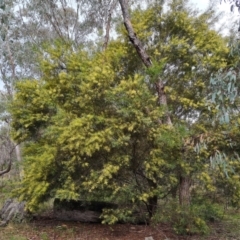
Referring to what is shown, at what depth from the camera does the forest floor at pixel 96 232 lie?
18.1 ft

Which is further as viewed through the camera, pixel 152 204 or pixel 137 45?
pixel 137 45

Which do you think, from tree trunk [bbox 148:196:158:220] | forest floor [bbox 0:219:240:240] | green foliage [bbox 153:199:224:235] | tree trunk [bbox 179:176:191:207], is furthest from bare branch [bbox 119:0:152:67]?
forest floor [bbox 0:219:240:240]

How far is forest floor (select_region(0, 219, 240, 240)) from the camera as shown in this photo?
5520 mm

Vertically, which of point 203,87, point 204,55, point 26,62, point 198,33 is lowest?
point 203,87

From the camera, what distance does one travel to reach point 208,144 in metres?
5.25

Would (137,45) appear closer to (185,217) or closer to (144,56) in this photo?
(144,56)

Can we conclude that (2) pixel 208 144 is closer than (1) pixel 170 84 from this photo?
Yes

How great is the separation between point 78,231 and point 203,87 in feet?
11.4

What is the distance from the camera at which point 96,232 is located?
5.81 meters

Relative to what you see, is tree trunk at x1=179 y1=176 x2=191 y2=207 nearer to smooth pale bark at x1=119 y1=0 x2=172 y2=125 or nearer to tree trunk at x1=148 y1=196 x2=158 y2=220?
tree trunk at x1=148 y1=196 x2=158 y2=220

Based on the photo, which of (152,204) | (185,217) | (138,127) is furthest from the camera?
(152,204)

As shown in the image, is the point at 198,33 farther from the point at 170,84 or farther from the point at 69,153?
the point at 69,153

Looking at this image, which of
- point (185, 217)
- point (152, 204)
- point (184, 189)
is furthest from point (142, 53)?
point (185, 217)

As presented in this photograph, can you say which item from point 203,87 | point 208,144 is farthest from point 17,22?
point 208,144
